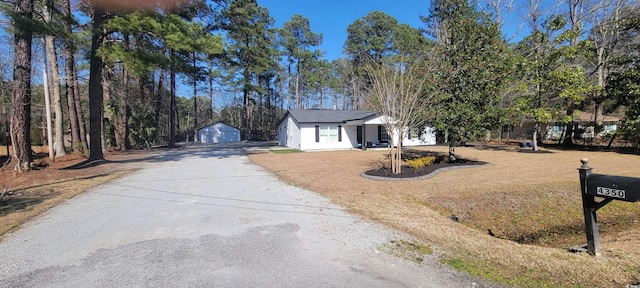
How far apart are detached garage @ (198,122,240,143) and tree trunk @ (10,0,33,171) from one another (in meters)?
26.8

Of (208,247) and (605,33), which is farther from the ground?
(605,33)

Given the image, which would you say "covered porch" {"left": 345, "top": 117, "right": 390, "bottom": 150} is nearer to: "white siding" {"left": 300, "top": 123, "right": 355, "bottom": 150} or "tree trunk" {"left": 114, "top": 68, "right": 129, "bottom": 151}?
"white siding" {"left": 300, "top": 123, "right": 355, "bottom": 150}

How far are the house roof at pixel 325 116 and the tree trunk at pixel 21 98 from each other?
1427 centimetres

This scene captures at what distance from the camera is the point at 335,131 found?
22.2m

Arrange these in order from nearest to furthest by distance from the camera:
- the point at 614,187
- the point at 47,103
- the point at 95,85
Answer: the point at 614,187 < the point at 95,85 < the point at 47,103

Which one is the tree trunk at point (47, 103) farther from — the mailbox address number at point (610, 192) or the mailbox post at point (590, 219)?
the mailbox address number at point (610, 192)

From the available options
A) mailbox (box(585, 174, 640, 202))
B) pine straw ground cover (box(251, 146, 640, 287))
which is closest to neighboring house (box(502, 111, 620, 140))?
pine straw ground cover (box(251, 146, 640, 287))

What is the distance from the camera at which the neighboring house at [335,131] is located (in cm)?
2128

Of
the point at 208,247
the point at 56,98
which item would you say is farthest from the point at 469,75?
the point at 56,98

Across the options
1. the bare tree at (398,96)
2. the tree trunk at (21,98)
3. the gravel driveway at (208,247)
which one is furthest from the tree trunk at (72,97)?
the bare tree at (398,96)

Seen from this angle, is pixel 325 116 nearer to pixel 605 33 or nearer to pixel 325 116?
pixel 325 116

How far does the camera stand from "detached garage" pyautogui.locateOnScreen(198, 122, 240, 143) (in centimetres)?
3669

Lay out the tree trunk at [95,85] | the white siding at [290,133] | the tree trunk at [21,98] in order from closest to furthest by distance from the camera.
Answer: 1. the tree trunk at [21,98]
2. the tree trunk at [95,85]
3. the white siding at [290,133]

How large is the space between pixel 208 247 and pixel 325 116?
19.5 meters
